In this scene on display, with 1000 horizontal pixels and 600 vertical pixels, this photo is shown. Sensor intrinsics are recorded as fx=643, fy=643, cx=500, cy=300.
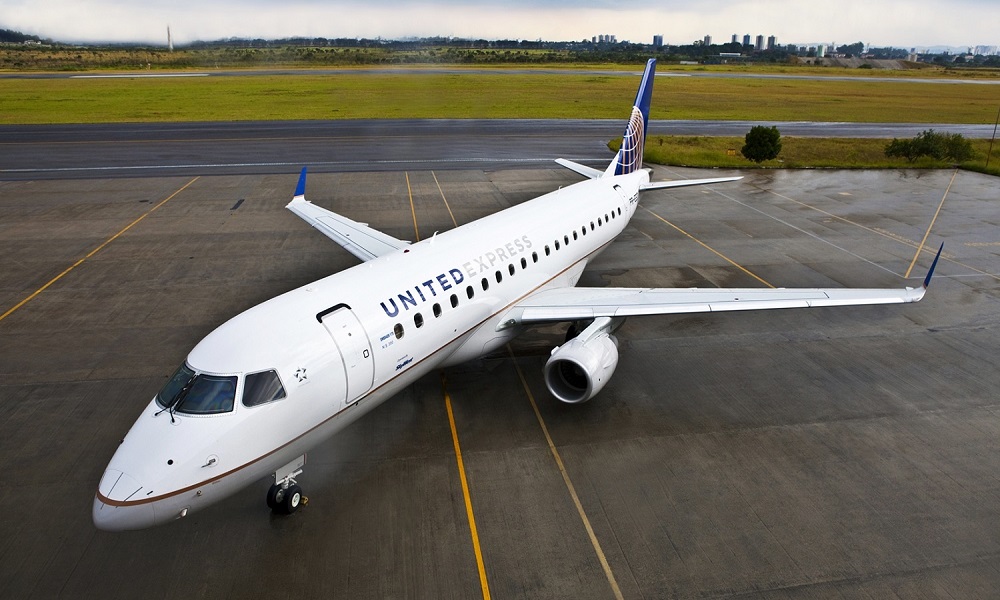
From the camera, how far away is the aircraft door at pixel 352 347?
41.5 feet

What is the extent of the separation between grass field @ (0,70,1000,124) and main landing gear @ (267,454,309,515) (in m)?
67.9

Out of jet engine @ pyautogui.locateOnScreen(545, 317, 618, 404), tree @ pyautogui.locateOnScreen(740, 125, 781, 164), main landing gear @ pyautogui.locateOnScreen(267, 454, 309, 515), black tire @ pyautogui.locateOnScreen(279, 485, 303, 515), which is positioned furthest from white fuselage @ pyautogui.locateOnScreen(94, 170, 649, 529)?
tree @ pyautogui.locateOnScreen(740, 125, 781, 164)

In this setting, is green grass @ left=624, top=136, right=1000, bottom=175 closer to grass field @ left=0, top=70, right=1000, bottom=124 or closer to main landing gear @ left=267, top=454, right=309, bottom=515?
grass field @ left=0, top=70, right=1000, bottom=124

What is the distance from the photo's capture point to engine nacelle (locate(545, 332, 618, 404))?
15602mm

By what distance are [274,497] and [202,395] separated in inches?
110

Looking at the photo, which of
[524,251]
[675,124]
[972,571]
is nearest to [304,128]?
[675,124]

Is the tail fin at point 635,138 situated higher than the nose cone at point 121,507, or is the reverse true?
the tail fin at point 635,138

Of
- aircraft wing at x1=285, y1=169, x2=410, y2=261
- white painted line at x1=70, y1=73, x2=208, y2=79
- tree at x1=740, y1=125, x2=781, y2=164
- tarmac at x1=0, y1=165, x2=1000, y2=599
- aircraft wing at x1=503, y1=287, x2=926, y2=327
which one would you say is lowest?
tarmac at x1=0, y1=165, x2=1000, y2=599

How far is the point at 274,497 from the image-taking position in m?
12.6

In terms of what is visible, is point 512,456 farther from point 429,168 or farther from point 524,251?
point 429,168

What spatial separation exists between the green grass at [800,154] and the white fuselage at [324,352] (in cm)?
3760

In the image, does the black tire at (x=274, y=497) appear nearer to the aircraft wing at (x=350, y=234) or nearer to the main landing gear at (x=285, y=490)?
the main landing gear at (x=285, y=490)

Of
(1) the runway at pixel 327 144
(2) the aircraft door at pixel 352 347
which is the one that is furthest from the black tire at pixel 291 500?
(1) the runway at pixel 327 144

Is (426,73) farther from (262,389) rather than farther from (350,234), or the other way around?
(262,389)
